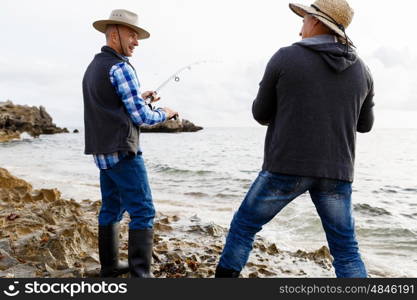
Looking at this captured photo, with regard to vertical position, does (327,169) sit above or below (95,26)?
below

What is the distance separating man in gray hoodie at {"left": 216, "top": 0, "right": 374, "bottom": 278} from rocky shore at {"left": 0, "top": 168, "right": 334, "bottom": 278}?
166cm

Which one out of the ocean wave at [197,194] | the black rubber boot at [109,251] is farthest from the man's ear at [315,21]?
the ocean wave at [197,194]

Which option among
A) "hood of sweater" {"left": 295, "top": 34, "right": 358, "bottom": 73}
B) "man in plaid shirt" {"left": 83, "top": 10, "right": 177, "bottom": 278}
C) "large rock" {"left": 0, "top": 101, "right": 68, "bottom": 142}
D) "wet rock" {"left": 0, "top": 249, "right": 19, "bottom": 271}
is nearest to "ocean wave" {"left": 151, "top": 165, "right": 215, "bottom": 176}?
"wet rock" {"left": 0, "top": 249, "right": 19, "bottom": 271}

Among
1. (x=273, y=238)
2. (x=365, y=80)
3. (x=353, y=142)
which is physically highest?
(x=365, y=80)

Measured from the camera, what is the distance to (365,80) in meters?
3.00

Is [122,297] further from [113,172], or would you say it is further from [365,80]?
[365,80]

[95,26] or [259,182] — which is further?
[95,26]

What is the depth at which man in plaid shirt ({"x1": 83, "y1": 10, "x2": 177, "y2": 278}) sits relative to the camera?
3320mm

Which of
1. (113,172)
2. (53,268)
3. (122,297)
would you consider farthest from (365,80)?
(53,268)

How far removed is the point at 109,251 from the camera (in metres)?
3.93

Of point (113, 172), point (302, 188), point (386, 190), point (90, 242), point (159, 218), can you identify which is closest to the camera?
point (302, 188)

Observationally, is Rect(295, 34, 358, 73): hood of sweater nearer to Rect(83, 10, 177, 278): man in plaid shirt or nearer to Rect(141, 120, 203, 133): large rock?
Rect(83, 10, 177, 278): man in plaid shirt

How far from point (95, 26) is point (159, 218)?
15.2ft

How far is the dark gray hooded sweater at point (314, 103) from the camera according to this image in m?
2.85
